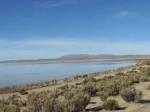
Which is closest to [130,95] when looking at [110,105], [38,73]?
[110,105]

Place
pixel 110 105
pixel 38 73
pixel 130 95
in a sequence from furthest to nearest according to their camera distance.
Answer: pixel 38 73 < pixel 130 95 < pixel 110 105

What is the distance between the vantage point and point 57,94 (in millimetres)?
19953

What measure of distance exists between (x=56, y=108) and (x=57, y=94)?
260 inches

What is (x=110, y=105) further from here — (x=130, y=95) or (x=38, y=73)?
(x=38, y=73)

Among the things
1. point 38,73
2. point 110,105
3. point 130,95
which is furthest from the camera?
point 38,73

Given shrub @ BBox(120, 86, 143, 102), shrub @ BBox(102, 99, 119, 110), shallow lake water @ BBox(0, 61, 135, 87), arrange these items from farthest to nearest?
shallow lake water @ BBox(0, 61, 135, 87)
shrub @ BBox(120, 86, 143, 102)
shrub @ BBox(102, 99, 119, 110)

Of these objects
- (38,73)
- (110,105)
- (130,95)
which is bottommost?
(38,73)

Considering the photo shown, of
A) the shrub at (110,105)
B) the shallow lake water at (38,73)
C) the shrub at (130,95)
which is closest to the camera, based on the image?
the shrub at (110,105)

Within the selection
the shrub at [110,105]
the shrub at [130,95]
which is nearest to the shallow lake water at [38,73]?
the shrub at [130,95]

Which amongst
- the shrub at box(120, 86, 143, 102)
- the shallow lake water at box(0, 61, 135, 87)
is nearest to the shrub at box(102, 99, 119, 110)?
the shrub at box(120, 86, 143, 102)

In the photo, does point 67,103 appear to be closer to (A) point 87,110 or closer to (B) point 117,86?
(A) point 87,110

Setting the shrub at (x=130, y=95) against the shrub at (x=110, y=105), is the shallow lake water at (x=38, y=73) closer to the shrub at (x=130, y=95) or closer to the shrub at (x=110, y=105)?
the shrub at (x=130, y=95)

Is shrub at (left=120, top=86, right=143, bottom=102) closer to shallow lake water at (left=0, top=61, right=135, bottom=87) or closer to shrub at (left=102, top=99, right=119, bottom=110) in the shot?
shrub at (left=102, top=99, right=119, bottom=110)

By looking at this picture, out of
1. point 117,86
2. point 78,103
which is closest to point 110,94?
point 117,86
